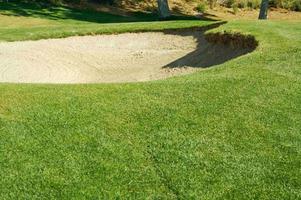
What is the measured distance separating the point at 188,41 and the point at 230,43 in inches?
126

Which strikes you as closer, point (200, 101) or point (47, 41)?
point (200, 101)

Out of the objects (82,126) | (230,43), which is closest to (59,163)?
(82,126)

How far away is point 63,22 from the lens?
32.3m

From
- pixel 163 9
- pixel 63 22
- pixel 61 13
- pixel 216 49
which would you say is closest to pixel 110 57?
pixel 216 49

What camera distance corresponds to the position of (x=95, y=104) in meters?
11.1

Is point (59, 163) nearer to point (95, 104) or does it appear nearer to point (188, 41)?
point (95, 104)

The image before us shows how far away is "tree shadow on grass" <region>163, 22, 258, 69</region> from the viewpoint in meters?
17.3

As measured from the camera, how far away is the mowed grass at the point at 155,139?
334 inches

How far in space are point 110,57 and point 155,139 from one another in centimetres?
1142

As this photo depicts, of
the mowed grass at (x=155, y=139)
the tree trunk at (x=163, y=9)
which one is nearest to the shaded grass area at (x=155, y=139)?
the mowed grass at (x=155, y=139)

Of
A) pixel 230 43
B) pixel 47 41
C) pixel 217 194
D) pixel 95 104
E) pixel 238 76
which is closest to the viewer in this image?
pixel 217 194

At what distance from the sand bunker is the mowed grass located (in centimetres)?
525

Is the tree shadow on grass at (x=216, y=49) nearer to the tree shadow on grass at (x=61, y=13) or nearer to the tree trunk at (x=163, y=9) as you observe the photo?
the tree shadow on grass at (x=61, y=13)

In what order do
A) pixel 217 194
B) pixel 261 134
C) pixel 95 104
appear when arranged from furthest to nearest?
pixel 95 104 → pixel 261 134 → pixel 217 194
